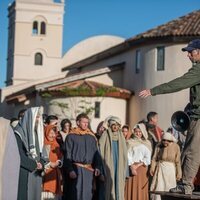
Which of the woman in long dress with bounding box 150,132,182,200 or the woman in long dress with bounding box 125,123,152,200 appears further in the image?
the woman in long dress with bounding box 125,123,152,200

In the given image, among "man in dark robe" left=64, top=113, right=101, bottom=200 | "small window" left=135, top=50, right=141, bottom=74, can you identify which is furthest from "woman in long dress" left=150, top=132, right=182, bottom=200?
"small window" left=135, top=50, right=141, bottom=74

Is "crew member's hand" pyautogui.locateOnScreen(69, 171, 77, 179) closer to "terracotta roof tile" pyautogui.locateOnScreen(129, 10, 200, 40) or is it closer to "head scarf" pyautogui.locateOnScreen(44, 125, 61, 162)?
"head scarf" pyautogui.locateOnScreen(44, 125, 61, 162)

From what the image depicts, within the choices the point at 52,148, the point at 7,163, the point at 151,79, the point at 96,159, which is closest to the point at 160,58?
the point at 151,79

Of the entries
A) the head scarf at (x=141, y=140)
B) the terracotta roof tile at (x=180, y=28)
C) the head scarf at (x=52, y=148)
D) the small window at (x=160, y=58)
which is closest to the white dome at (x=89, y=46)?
the terracotta roof tile at (x=180, y=28)

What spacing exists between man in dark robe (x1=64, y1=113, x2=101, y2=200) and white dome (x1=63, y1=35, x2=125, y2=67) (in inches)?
2216

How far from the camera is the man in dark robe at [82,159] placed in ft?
43.5

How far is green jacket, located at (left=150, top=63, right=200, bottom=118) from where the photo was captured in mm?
8203

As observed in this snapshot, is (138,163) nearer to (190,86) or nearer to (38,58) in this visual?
(190,86)

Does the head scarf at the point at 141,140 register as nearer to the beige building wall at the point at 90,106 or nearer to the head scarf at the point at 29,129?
the head scarf at the point at 29,129

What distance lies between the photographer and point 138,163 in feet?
50.0

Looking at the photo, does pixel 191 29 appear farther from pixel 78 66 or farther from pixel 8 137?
pixel 8 137

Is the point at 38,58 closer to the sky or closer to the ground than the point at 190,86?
closer to the sky

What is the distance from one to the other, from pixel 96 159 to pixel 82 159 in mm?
278

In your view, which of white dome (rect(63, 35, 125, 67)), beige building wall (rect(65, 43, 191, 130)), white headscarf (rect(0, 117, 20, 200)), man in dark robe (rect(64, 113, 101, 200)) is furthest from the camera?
white dome (rect(63, 35, 125, 67))
